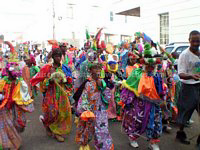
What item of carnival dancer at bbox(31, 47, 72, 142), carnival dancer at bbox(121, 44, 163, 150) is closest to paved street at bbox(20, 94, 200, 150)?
carnival dancer at bbox(31, 47, 72, 142)

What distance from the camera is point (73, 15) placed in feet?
105

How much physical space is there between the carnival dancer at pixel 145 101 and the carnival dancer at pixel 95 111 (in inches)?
20.3

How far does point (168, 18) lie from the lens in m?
13.7

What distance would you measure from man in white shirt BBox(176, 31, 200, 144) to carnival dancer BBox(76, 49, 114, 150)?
1.49m

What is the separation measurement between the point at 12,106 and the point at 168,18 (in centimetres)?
1187

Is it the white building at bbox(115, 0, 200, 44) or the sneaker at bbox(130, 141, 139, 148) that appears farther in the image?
the white building at bbox(115, 0, 200, 44)

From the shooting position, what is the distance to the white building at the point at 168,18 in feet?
39.8

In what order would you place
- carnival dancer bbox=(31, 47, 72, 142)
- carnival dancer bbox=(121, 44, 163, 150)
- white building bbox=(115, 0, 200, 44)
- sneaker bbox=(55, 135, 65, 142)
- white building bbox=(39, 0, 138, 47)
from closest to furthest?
1. carnival dancer bbox=(121, 44, 163, 150)
2. carnival dancer bbox=(31, 47, 72, 142)
3. sneaker bbox=(55, 135, 65, 142)
4. white building bbox=(115, 0, 200, 44)
5. white building bbox=(39, 0, 138, 47)

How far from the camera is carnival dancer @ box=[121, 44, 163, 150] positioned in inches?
152

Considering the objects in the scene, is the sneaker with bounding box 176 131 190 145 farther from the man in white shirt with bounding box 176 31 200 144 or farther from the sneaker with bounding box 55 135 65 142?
the sneaker with bounding box 55 135 65 142

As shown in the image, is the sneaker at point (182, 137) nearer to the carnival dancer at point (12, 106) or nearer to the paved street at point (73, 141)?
the paved street at point (73, 141)

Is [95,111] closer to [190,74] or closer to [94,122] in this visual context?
[94,122]

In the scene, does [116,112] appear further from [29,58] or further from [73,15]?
[73,15]

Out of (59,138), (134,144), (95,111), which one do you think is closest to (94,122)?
(95,111)
